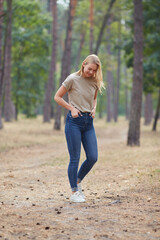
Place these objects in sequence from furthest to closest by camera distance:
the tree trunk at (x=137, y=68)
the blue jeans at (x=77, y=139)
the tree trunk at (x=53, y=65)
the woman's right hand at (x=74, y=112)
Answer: the tree trunk at (x=53, y=65) < the tree trunk at (x=137, y=68) < the blue jeans at (x=77, y=139) < the woman's right hand at (x=74, y=112)

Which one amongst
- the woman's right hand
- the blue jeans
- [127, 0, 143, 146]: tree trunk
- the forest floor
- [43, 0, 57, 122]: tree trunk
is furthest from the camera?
[43, 0, 57, 122]: tree trunk

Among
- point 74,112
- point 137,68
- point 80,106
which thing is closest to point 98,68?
point 80,106

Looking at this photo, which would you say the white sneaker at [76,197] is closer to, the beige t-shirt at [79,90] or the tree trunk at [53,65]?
the beige t-shirt at [79,90]

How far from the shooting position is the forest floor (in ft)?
15.1

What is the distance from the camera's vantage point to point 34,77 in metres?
39.1

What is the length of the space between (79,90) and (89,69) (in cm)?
35

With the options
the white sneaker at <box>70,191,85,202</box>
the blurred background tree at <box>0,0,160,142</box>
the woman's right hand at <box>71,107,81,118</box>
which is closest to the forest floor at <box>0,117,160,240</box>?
the white sneaker at <box>70,191,85,202</box>

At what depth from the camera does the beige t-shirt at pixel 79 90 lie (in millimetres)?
5965

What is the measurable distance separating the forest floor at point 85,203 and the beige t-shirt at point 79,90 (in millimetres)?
1500

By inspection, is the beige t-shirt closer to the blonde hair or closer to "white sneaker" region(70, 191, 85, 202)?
the blonde hair

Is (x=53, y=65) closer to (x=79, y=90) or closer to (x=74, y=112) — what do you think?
(x=79, y=90)

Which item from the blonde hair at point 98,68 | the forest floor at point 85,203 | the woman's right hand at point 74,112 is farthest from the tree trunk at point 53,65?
the woman's right hand at point 74,112

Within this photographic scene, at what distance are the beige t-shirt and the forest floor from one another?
1500 millimetres

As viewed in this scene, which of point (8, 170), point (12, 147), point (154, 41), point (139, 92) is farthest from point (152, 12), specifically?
point (8, 170)
